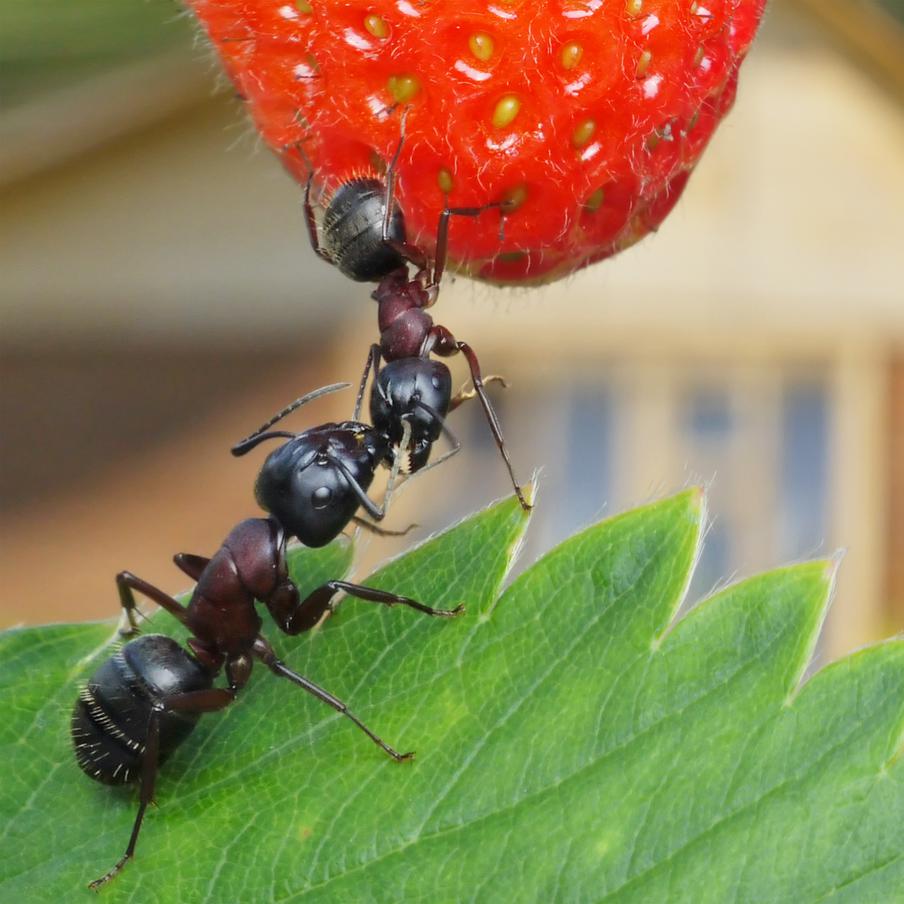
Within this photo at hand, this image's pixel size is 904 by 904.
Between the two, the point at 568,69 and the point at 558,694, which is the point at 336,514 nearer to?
the point at 558,694

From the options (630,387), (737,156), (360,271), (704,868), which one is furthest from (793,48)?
(704,868)

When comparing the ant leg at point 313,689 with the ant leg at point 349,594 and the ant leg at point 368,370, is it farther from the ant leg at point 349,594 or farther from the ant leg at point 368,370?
the ant leg at point 368,370

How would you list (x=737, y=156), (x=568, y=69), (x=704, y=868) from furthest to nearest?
(x=737, y=156)
(x=568, y=69)
(x=704, y=868)

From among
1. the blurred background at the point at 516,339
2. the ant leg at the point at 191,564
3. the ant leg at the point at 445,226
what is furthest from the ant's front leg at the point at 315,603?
the blurred background at the point at 516,339

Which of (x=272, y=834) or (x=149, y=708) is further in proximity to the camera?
(x=149, y=708)

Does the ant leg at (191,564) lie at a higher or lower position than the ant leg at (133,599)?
lower

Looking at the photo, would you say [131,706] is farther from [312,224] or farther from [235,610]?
[312,224]

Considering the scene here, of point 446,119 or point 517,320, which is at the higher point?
point 446,119
